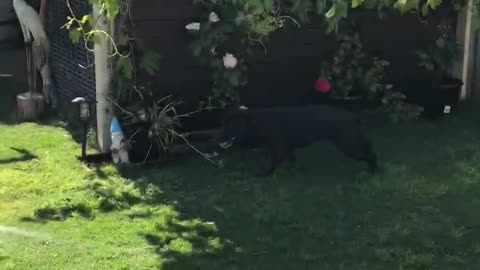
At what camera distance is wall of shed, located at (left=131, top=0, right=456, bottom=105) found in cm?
605

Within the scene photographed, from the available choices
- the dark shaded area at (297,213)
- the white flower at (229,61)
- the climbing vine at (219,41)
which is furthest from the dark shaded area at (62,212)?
the white flower at (229,61)


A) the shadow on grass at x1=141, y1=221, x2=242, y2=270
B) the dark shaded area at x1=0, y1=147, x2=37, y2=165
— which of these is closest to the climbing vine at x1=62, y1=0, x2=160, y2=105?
the dark shaded area at x1=0, y1=147, x2=37, y2=165

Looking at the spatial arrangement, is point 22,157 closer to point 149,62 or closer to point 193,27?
point 149,62

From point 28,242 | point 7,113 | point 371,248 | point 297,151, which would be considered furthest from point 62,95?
point 371,248

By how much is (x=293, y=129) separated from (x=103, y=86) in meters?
1.62

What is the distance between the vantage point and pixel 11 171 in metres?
5.49

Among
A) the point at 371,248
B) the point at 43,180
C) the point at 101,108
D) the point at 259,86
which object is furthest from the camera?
the point at 259,86

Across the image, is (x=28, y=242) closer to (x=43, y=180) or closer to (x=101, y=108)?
(x=43, y=180)

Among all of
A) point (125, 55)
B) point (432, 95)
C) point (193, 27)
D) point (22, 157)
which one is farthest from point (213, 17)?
point (432, 95)

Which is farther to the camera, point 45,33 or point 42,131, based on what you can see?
point 45,33

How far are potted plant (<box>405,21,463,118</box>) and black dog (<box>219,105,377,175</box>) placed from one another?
1.90m

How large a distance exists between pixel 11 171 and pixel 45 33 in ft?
7.16

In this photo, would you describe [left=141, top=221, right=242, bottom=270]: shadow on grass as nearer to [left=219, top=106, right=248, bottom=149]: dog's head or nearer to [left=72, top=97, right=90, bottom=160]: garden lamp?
[left=219, top=106, right=248, bottom=149]: dog's head

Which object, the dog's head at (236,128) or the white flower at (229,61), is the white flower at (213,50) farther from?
the dog's head at (236,128)
